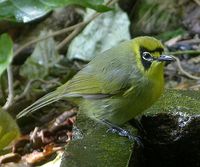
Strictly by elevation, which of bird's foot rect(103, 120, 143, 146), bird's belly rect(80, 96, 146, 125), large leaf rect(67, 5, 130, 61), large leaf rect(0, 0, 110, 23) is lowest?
large leaf rect(67, 5, 130, 61)

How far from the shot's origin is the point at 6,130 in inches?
173

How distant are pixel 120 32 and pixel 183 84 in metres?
1.13

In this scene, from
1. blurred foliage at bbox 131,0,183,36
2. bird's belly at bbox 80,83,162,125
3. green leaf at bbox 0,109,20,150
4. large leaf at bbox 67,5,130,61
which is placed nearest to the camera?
bird's belly at bbox 80,83,162,125

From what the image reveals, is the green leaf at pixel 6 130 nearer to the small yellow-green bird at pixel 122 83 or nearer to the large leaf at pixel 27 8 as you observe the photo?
the small yellow-green bird at pixel 122 83

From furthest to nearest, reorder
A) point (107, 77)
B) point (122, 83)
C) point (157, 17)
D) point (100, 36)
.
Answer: point (157, 17) < point (100, 36) < point (107, 77) < point (122, 83)

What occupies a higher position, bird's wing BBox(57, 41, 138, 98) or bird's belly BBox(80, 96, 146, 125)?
bird's wing BBox(57, 41, 138, 98)

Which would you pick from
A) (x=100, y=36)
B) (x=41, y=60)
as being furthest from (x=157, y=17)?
(x=41, y=60)

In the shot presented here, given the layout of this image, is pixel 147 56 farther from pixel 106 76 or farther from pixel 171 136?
pixel 171 136

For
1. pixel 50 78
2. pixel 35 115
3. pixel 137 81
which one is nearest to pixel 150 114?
pixel 137 81

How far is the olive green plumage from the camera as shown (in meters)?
4.08

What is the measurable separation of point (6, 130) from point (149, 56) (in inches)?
43.7

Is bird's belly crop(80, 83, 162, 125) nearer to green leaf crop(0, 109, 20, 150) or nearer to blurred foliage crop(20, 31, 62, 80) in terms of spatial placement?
green leaf crop(0, 109, 20, 150)

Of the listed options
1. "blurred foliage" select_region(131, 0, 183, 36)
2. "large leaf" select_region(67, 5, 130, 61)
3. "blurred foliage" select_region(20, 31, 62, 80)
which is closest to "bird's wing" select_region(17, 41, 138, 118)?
"blurred foliage" select_region(20, 31, 62, 80)

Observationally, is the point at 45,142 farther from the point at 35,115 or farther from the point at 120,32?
the point at 120,32
